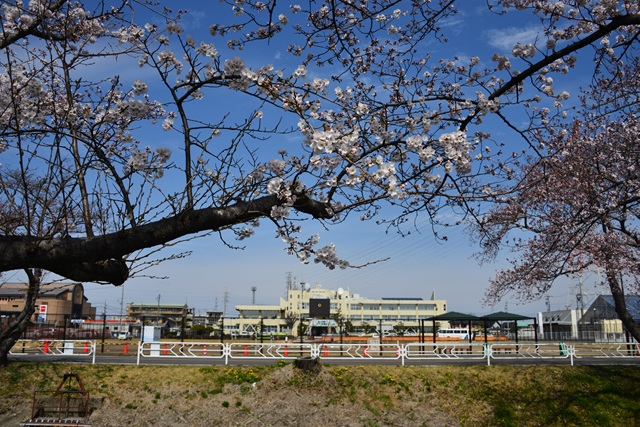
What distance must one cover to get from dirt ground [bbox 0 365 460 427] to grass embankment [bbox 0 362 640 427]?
0.07ft

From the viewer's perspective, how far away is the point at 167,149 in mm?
4730

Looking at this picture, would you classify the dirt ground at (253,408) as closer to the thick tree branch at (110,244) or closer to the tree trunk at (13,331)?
the tree trunk at (13,331)

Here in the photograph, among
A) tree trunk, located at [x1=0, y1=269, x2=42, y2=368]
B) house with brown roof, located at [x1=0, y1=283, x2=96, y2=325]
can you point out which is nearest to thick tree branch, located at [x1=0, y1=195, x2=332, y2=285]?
tree trunk, located at [x1=0, y1=269, x2=42, y2=368]

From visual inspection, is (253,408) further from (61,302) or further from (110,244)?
(61,302)

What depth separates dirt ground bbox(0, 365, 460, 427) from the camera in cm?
1052

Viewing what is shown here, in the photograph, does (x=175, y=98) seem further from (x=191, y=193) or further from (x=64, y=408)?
(x=64, y=408)

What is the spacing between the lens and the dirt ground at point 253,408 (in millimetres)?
10516

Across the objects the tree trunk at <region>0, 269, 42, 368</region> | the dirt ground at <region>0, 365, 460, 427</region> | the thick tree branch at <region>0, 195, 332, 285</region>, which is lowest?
the dirt ground at <region>0, 365, 460, 427</region>

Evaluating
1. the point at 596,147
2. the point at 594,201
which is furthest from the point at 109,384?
the point at 596,147

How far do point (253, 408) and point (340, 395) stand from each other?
1935 mm

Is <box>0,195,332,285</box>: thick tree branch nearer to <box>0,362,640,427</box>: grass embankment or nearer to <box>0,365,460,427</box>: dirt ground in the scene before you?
<box>0,365,460,427</box>: dirt ground

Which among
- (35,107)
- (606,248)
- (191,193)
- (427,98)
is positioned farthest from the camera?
(606,248)

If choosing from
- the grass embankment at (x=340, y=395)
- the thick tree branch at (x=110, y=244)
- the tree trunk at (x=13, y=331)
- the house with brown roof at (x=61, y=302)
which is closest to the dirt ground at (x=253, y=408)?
the grass embankment at (x=340, y=395)

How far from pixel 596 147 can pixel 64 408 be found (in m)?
12.3
